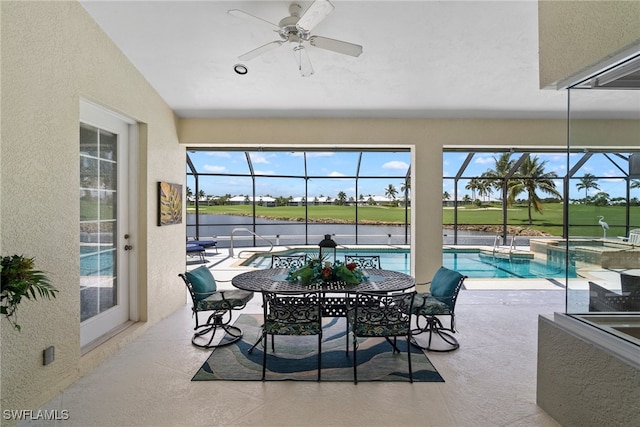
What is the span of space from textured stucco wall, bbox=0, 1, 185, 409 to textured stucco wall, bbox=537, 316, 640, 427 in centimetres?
353

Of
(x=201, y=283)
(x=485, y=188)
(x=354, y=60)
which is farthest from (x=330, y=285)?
(x=485, y=188)

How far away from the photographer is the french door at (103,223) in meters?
3.09

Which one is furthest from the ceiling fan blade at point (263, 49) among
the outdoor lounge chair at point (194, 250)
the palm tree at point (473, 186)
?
the palm tree at point (473, 186)

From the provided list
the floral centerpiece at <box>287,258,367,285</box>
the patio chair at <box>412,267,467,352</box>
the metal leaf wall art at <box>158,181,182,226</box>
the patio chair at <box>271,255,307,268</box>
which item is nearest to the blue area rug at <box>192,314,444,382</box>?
the patio chair at <box>412,267,467,352</box>

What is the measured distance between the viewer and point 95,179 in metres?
3.25

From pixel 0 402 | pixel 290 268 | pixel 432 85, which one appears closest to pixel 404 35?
pixel 432 85

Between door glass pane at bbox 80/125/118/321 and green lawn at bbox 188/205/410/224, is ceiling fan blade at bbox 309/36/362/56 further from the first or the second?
green lawn at bbox 188/205/410/224

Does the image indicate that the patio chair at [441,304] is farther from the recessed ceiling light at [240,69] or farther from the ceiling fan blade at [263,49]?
the recessed ceiling light at [240,69]

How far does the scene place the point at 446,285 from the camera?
3379mm

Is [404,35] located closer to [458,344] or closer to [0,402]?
[458,344]

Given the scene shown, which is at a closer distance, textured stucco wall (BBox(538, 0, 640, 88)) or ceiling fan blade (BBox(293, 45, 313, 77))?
textured stucco wall (BBox(538, 0, 640, 88))

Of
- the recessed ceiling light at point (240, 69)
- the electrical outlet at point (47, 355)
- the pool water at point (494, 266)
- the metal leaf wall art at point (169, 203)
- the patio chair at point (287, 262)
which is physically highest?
the recessed ceiling light at point (240, 69)

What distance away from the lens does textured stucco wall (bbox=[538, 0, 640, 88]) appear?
174 centimetres

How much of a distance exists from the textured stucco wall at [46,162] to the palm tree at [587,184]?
4.22 m
